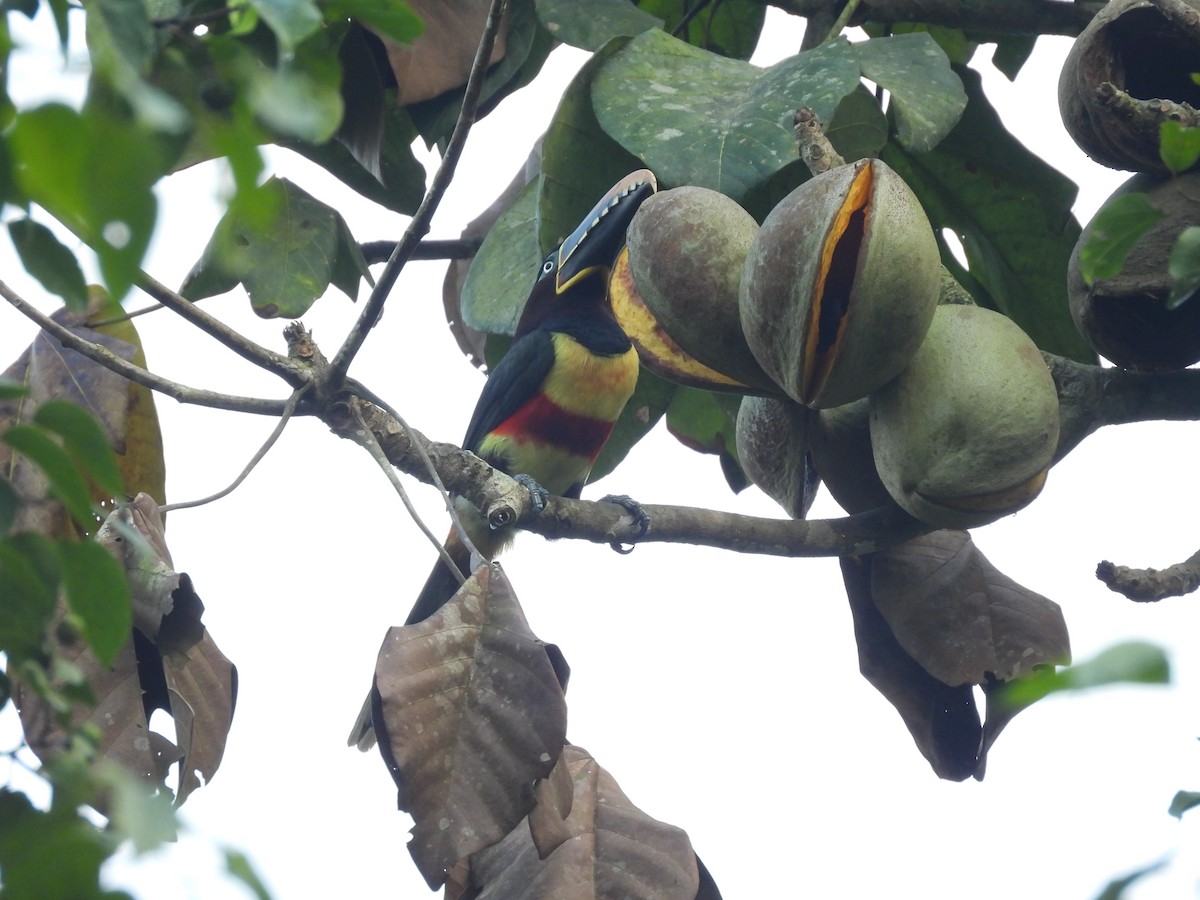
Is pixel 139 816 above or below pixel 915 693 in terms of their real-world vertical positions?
below

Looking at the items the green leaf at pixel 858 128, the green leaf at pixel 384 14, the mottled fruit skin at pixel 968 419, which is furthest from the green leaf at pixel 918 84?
the green leaf at pixel 384 14

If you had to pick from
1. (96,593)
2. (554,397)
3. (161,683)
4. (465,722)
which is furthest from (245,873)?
(554,397)

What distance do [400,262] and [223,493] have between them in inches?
15.5

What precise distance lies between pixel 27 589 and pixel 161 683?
40.9 inches

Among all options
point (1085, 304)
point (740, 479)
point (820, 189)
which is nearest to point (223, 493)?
point (820, 189)

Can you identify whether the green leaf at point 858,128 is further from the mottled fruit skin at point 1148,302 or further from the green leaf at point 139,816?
the green leaf at point 139,816

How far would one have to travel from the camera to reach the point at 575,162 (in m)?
2.63

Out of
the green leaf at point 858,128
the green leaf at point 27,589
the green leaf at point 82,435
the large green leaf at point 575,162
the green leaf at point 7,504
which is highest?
the green leaf at point 858,128

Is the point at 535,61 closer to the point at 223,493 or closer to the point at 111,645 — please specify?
the point at 223,493

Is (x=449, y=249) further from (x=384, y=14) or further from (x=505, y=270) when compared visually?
(x=384, y=14)

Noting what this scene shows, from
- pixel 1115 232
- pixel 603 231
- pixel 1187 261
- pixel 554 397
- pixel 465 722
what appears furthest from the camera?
pixel 554 397

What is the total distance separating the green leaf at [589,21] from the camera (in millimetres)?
2598

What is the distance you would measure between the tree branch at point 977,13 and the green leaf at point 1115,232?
1.60m

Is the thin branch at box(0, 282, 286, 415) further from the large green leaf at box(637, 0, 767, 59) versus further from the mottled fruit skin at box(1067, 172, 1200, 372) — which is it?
the large green leaf at box(637, 0, 767, 59)
